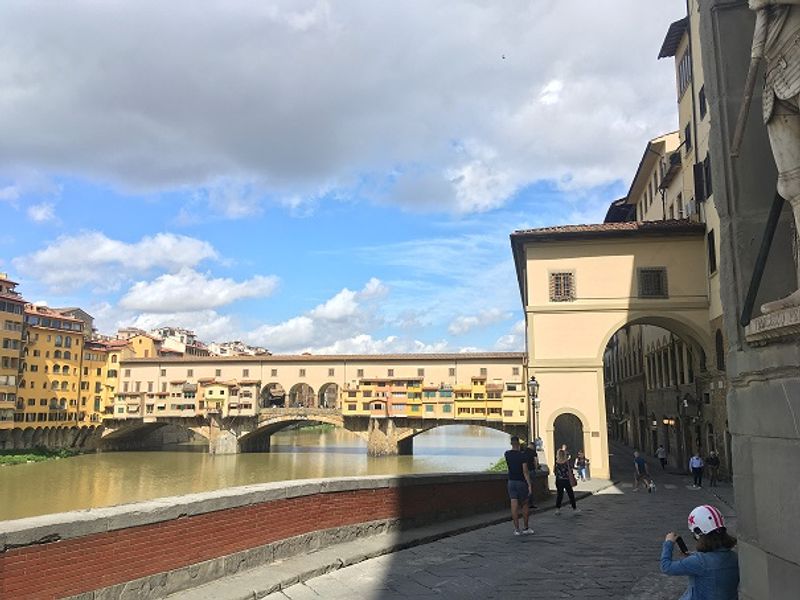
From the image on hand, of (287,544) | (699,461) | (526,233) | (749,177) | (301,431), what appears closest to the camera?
(749,177)

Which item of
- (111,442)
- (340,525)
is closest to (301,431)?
(111,442)

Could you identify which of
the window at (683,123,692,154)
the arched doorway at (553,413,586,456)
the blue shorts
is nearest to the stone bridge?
the arched doorway at (553,413,586,456)

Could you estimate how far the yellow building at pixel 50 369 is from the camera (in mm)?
60031

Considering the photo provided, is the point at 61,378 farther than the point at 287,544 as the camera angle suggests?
Yes

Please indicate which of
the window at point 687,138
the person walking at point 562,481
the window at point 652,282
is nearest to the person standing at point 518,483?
the person walking at point 562,481

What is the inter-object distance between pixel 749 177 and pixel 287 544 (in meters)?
5.72

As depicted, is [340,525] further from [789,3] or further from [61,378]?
[61,378]

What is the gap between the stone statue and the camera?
4125 mm

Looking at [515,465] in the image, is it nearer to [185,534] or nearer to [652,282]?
[185,534]

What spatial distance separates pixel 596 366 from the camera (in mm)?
25266

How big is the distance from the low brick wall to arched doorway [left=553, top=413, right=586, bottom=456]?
18.3 metres

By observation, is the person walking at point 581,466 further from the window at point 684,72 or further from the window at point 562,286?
the window at point 684,72

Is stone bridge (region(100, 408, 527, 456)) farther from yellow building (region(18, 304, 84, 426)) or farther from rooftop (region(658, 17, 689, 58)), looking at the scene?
rooftop (region(658, 17, 689, 58))

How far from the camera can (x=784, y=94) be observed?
4.24m
